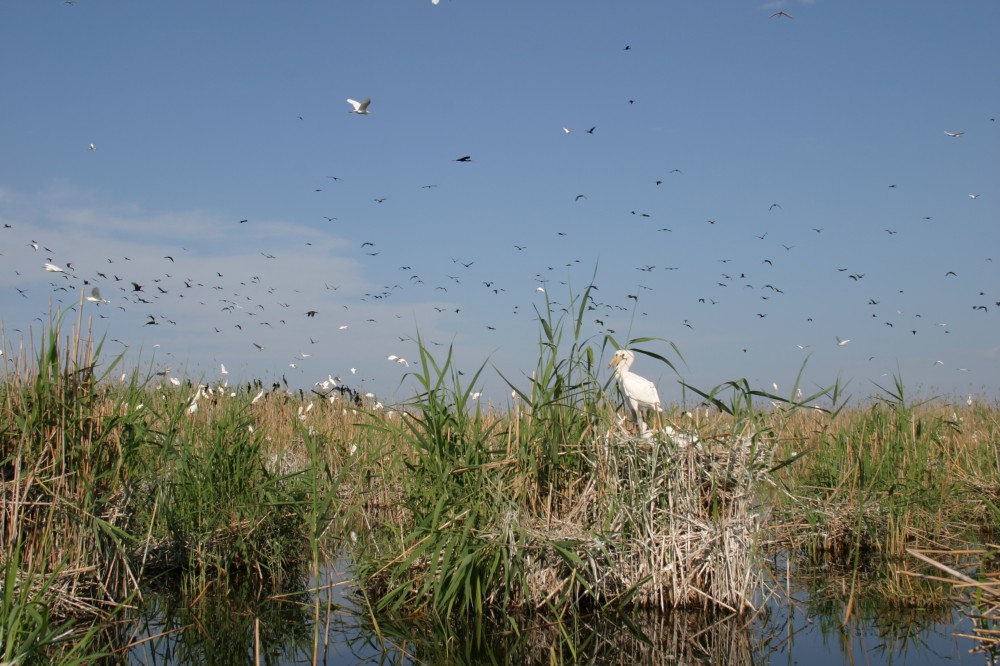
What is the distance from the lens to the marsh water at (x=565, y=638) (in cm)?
601

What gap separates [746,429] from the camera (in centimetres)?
725

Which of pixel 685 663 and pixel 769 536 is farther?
pixel 769 536

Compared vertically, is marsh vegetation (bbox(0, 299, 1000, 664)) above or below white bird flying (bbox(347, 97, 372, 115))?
below

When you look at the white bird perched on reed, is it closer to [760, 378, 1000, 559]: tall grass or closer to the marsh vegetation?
the marsh vegetation

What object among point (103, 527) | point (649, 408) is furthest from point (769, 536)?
Result: point (103, 527)

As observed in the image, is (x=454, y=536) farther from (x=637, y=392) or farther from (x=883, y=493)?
(x=883, y=493)

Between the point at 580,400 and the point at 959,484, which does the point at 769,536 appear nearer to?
the point at 959,484

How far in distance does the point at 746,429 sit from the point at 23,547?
5.86 metres

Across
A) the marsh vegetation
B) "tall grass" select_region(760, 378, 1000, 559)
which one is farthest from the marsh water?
"tall grass" select_region(760, 378, 1000, 559)

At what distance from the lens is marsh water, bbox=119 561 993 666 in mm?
6008

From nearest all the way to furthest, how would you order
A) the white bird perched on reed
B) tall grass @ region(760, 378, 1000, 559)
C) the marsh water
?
1. the marsh water
2. the white bird perched on reed
3. tall grass @ region(760, 378, 1000, 559)

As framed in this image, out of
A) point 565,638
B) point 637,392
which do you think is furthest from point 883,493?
point 565,638

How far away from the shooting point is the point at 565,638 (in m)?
6.12

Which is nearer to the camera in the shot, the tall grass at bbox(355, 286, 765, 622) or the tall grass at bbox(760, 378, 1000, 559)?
the tall grass at bbox(355, 286, 765, 622)
